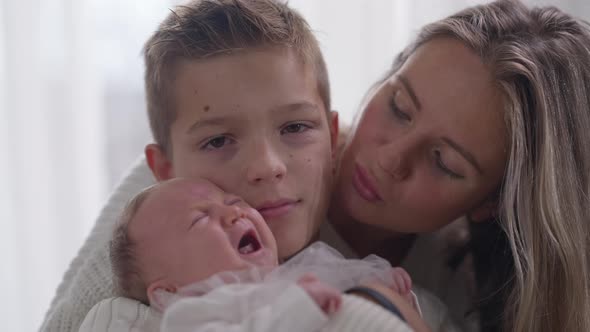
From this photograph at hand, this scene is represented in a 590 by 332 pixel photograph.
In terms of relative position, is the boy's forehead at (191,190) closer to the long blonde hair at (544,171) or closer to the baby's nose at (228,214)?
the baby's nose at (228,214)

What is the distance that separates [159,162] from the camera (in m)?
1.36

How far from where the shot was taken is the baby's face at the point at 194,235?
107 centimetres

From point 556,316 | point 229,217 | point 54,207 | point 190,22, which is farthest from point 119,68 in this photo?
point 556,316

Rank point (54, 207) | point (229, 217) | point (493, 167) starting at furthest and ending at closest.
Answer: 1. point (54, 207)
2. point (493, 167)
3. point (229, 217)

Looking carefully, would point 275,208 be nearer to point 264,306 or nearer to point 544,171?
point 264,306

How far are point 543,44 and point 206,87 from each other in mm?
626

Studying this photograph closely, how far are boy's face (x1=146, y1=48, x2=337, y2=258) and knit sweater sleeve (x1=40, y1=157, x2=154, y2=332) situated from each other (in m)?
0.24

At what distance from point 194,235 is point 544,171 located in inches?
24.5

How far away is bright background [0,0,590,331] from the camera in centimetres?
217

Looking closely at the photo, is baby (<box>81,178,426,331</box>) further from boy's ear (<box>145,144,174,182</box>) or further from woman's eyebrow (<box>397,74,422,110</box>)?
woman's eyebrow (<box>397,74,422,110</box>)

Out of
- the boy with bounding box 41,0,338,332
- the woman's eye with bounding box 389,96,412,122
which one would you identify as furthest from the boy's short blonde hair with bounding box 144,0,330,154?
the woman's eye with bounding box 389,96,412,122

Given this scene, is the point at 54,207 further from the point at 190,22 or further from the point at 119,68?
the point at 190,22

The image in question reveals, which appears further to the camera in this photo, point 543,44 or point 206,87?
point 543,44

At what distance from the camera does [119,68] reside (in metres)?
2.33
